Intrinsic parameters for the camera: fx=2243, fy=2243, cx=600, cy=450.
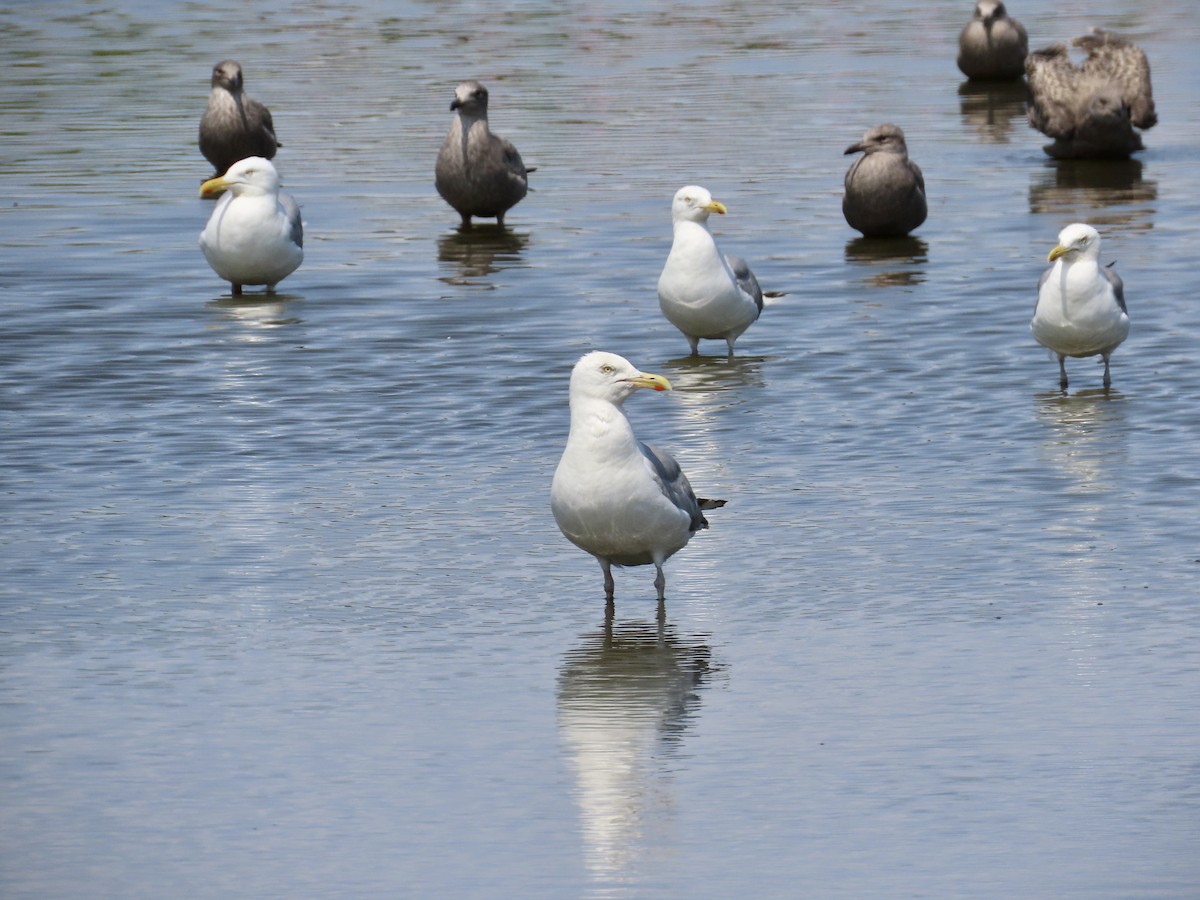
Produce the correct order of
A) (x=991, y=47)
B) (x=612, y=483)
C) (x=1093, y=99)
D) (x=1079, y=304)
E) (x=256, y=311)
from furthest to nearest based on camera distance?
(x=991, y=47) → (x=1093, y=99) → (x=256, y=311) → (x=1079, y=304) → (x=612, y=483)

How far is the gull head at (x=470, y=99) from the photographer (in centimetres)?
1989

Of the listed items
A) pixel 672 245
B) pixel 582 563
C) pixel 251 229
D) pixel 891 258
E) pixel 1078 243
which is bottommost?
pixel 582 563

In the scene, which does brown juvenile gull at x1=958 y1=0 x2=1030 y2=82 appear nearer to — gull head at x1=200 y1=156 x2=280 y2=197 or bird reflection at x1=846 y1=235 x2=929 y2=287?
bird reflection at x1=846 y1=235 x2=929 y2=287

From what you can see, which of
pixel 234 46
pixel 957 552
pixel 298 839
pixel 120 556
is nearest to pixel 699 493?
pixel 957 552

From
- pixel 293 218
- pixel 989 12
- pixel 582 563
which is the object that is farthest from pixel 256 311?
pixel 989 12

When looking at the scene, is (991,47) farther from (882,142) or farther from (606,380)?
(606,380)

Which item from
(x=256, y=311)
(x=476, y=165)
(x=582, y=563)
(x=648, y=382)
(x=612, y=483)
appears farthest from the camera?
(x=476, y=165)

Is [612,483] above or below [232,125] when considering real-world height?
below

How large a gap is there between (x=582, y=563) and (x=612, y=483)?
119cm

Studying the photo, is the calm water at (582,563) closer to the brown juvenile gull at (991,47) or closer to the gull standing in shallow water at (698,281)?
the gull standing in shallow water at (698,281)

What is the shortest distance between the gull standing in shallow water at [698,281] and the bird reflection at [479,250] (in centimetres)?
333

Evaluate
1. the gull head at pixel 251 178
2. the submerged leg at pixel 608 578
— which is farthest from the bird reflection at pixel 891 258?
the submerged leg at pixel 608 578

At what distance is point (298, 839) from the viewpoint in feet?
22.6

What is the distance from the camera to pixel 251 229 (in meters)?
16.7
